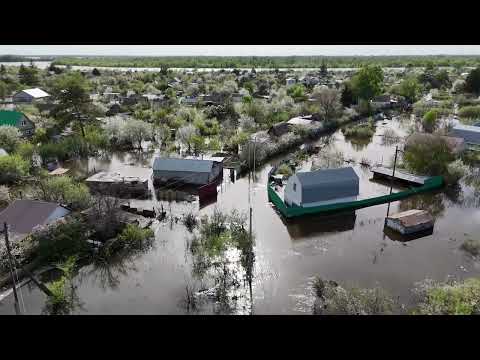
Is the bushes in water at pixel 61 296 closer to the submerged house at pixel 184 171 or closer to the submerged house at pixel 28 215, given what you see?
the submerged house at pixel 28 215

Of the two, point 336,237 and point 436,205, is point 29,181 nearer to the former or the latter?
point 336,237

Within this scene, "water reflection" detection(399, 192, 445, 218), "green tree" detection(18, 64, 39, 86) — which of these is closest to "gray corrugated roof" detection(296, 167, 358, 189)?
"water reflection" detection(399, 192, 445, 218)

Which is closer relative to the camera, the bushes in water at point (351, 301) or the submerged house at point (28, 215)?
the bushes in water at point (351, 301)

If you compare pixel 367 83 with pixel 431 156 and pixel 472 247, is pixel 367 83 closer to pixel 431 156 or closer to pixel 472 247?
pixel 431 156

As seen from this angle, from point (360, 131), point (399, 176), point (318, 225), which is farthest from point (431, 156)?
point (360, 131)


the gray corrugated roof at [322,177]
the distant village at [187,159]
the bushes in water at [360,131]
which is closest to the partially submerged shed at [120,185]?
the distant village at [187,159]

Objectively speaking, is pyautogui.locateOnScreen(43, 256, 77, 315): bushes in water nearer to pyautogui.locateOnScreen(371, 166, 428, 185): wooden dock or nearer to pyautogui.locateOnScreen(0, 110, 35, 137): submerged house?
pyautogui.locateOnScreen(371, 166, 428, 185): wooden dock
